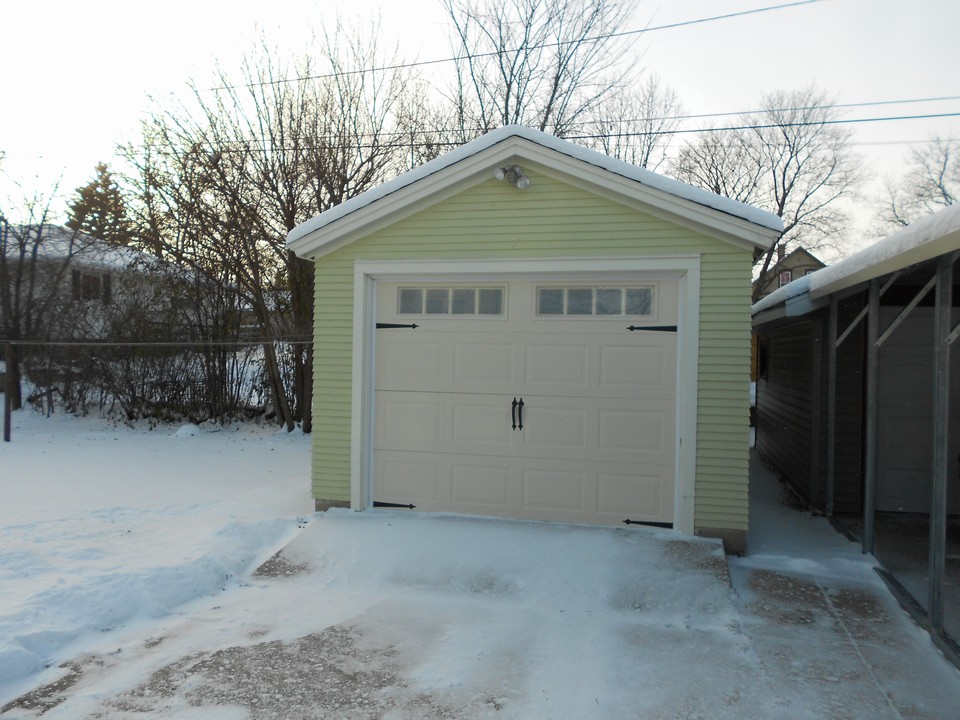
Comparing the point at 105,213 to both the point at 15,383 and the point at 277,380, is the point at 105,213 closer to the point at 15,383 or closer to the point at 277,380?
the point at 15,383

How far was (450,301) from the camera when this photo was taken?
20.6ft

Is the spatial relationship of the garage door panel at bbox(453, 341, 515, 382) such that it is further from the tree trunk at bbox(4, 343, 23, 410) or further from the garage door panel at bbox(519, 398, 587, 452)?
the tree trunk at bbox(4, 343, 23, 410)

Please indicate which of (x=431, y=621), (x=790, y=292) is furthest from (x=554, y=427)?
(x=790, y=292)

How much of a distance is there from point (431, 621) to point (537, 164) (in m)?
3.75

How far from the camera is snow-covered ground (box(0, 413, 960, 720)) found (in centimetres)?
346

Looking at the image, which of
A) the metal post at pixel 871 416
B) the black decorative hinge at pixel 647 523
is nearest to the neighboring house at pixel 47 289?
the black decorative hinge at pixel 647 523

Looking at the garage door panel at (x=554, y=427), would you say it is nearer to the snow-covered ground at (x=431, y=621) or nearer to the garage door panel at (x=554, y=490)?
the garage door panel at (x=554, y=490)

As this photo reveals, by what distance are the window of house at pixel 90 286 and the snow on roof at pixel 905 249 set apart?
12.6 metres

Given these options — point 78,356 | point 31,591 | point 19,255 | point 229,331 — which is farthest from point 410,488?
point 19,255

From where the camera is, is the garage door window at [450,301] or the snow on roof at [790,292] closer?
the garage door window at [450,301]

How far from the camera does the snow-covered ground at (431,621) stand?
3459 mm

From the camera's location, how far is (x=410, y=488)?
6391 millimetres

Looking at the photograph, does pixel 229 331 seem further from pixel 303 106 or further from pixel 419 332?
pixel 419 332

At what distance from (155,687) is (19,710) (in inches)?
23.0
